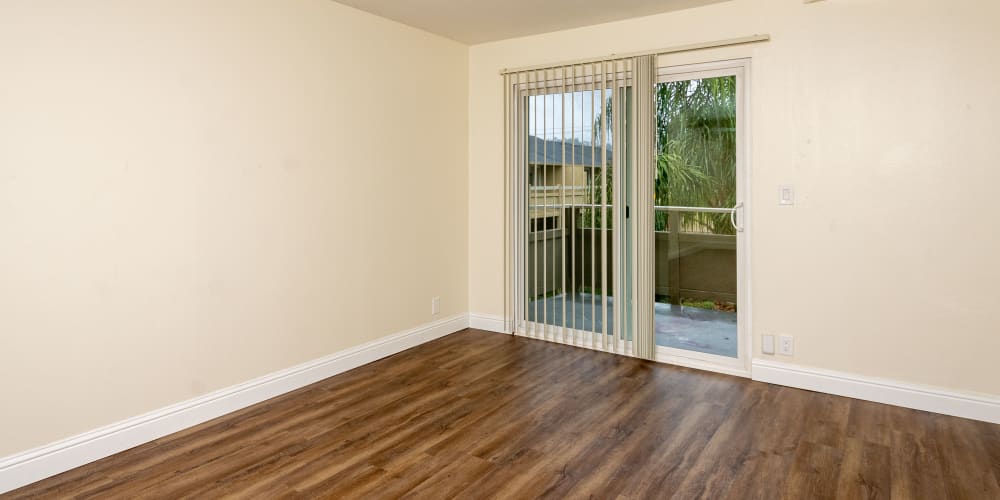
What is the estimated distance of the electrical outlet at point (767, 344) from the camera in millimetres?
3863

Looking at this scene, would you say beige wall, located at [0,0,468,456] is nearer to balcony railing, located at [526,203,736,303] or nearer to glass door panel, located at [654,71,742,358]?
balcony railing, located at [526,203,736,303]

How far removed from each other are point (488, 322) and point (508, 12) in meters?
2.58

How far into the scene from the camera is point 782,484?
8.31 ft

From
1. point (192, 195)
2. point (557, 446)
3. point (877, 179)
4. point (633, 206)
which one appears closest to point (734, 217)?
point (633, 206)

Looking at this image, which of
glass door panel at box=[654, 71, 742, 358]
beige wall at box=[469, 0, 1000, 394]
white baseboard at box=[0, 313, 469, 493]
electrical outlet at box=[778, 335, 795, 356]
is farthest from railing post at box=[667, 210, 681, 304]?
white baseboard at box=[0, 313, 469, 493]

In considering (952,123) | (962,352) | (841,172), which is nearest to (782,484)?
(962,352)

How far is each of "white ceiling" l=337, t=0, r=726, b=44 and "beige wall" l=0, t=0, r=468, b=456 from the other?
0.73 feet

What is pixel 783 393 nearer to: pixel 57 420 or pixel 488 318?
pixel 488 318

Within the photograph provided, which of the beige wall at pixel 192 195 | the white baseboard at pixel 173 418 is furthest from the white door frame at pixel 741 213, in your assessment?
the white baseboard at pixel 173 418

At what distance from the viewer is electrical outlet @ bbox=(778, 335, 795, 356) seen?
3.80 metres

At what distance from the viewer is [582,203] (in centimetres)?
471

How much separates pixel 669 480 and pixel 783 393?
1494 mm

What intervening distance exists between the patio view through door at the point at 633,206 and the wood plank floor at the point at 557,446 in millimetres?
541

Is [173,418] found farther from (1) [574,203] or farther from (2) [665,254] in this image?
(2) [665,254]
